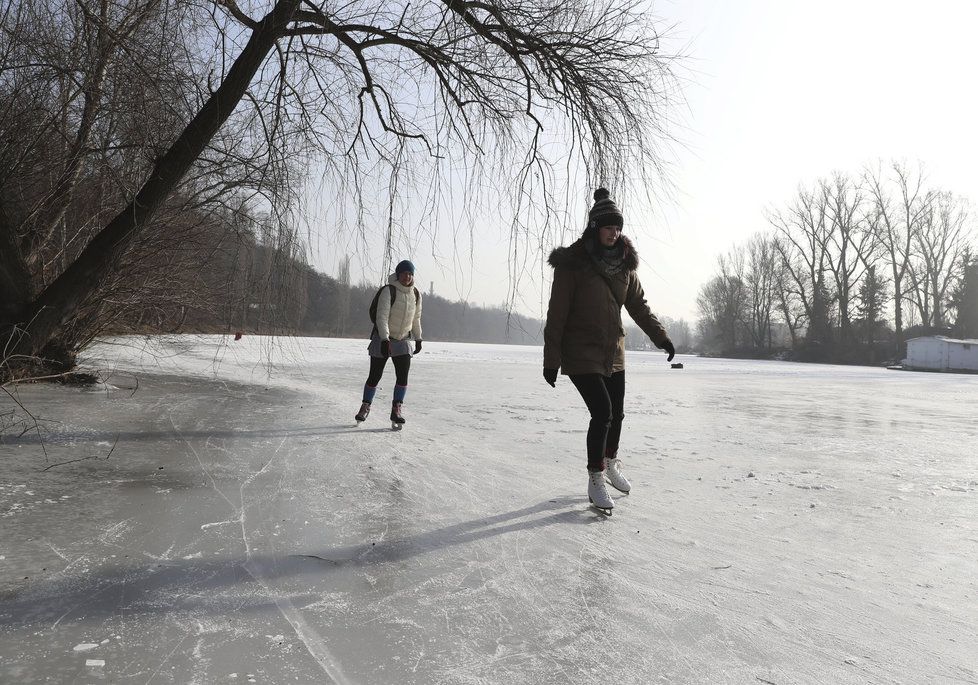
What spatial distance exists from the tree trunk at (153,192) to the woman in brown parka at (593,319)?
8.06 ft

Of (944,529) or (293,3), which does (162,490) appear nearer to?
(293,3)

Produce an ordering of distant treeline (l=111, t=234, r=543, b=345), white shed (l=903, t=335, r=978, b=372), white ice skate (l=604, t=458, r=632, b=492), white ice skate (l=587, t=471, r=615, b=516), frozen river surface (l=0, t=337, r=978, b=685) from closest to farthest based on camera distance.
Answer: frozen river surface (l=0, t=337, r=978, b=685)
white ice skate (l=587, t=471, r=615, b=516)
white ice skate (l=604, t=458, r=632, b=492)
distant treeline (l=111, t=234, r=543, b=345)
white shed (l=903, t=335, r=978, b=372)

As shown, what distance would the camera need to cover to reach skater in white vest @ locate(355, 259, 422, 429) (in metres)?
5.79

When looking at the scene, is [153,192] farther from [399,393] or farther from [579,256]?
[579,256]

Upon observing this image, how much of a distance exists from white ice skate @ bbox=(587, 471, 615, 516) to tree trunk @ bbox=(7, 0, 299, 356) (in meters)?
3.35

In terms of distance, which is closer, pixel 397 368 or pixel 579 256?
pixel 579 256

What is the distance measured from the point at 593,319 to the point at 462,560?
158cm

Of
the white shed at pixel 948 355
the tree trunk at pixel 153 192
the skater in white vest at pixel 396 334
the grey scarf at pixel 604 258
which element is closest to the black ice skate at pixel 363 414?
the skater in white vest at pixel 396 334

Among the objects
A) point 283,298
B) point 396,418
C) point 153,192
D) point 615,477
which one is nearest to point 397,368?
point 396,418

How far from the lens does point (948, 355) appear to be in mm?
36281

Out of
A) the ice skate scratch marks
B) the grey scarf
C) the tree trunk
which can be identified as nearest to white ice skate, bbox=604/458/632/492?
the grey scarf

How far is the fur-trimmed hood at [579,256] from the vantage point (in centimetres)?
345

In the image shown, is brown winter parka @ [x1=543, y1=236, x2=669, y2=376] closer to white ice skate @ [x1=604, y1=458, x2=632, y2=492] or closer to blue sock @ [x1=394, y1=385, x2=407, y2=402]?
white ice skate @ [x1=604, y1=458, x2=632, y2=492]

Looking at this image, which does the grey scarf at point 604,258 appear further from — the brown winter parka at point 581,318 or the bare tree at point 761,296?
the bare tree at point 761,296
